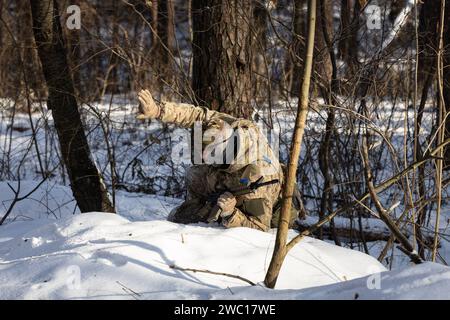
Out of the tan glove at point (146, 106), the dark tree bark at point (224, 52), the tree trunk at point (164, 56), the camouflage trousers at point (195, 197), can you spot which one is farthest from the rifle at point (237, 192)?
the tree trunk at point (164, 56)

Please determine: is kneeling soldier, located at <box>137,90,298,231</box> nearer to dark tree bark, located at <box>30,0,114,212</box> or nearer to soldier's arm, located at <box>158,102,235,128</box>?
soldier's arm, located at <box>158,102,235,128</box>

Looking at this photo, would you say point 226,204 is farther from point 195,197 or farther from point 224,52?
point 224,52

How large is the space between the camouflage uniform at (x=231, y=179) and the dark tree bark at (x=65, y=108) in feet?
4.23

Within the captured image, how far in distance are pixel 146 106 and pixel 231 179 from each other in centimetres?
84

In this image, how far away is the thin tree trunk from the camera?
9.25ft

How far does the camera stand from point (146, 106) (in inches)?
141

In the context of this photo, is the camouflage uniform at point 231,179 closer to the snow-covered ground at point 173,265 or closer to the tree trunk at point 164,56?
the snow-covered ground at point 173,265

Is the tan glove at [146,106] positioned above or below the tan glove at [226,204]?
above

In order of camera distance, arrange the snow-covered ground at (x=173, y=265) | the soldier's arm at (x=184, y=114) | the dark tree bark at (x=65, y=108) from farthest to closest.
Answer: the dark tree bark at (x=65, y=108) < the soldier's arm at (x=184, y=114) < the snow-covered ground at (x=173, y=265)

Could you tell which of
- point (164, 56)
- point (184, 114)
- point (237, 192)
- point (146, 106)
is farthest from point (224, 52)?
point (164, 56)

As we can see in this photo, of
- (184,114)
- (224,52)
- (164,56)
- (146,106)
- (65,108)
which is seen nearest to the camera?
(146,106)

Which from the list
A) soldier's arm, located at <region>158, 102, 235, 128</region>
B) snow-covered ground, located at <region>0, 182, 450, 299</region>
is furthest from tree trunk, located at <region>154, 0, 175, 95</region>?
snow-covered ground, located at <region>0, 182, 450, 299</region>

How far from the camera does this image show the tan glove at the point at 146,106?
3.56 m
